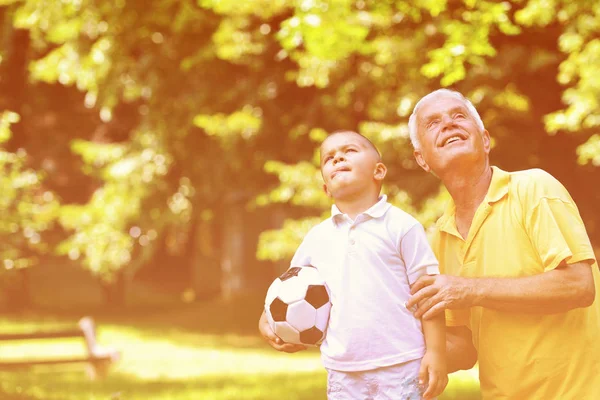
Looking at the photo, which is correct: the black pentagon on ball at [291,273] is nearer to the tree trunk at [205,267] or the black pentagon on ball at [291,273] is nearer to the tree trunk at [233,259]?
the tree trunk at [205,267]

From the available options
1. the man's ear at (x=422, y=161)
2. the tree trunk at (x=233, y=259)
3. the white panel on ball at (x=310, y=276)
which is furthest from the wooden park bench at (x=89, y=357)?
the tree trunk at (x=233, y=259)

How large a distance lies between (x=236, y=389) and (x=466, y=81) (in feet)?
19.1

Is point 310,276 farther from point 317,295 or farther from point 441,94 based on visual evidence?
point 441,94

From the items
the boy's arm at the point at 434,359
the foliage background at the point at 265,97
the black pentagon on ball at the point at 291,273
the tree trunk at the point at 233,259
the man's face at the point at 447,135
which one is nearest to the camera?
the boy's arm at the point at 434,359

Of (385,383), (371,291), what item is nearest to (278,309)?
(371,291)

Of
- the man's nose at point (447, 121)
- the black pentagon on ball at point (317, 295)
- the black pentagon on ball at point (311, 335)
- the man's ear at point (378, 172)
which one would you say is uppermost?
the man's nose at point (447, 121)

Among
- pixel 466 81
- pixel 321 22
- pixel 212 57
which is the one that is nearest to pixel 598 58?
pixel 466 81

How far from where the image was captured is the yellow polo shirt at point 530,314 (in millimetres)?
3219

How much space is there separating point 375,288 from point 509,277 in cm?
56

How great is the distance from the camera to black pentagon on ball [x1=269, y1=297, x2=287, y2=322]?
12.2ft

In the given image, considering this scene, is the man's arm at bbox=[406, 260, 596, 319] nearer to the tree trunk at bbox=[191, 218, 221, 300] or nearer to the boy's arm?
the boy's arm

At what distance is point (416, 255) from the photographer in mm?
3461

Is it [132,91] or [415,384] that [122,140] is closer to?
[132,91]

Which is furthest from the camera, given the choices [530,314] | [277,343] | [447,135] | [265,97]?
[265,97]
